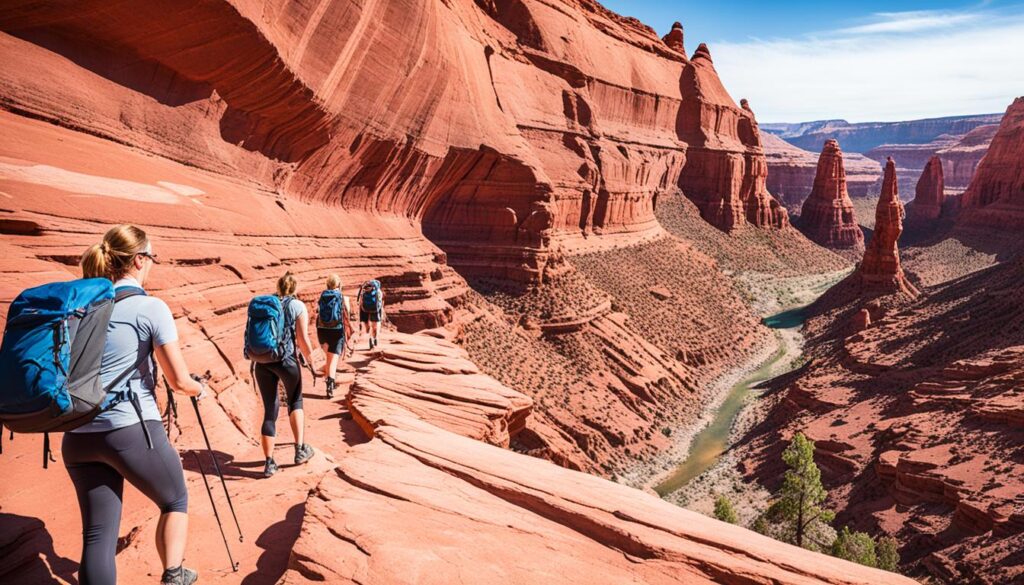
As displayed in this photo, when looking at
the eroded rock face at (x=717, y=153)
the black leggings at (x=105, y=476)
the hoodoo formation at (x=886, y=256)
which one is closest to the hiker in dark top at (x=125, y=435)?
the black leggings at (x=105, y=476)

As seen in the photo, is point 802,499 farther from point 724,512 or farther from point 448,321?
point 448,321

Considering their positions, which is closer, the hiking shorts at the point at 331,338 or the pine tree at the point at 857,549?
the hiking shorts at the point at 331,338

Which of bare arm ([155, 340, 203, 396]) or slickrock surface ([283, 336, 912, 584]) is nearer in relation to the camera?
bare arm ([155, 340, 203, 396])

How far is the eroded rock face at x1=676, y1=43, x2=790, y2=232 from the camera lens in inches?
2689

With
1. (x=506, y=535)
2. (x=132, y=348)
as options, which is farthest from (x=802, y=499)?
(x=132, y=348)

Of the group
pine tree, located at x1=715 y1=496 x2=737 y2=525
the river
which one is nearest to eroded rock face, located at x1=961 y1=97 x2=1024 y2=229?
the river

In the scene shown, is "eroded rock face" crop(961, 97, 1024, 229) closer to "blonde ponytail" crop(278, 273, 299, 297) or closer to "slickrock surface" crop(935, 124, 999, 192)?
"slickrock surface" crop(935, 124, 999, 192)

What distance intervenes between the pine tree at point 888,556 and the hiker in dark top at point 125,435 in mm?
17305

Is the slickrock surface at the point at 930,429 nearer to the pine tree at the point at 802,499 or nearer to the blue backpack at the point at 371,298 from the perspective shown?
the pine tree at the point at 802,499

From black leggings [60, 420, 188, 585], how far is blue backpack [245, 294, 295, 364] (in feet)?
8.59

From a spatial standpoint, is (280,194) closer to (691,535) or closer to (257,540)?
(257,540)

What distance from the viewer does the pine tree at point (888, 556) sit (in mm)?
15258

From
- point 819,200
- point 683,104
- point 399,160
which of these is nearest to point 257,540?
point 399,160

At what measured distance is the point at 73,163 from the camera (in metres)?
11.3
